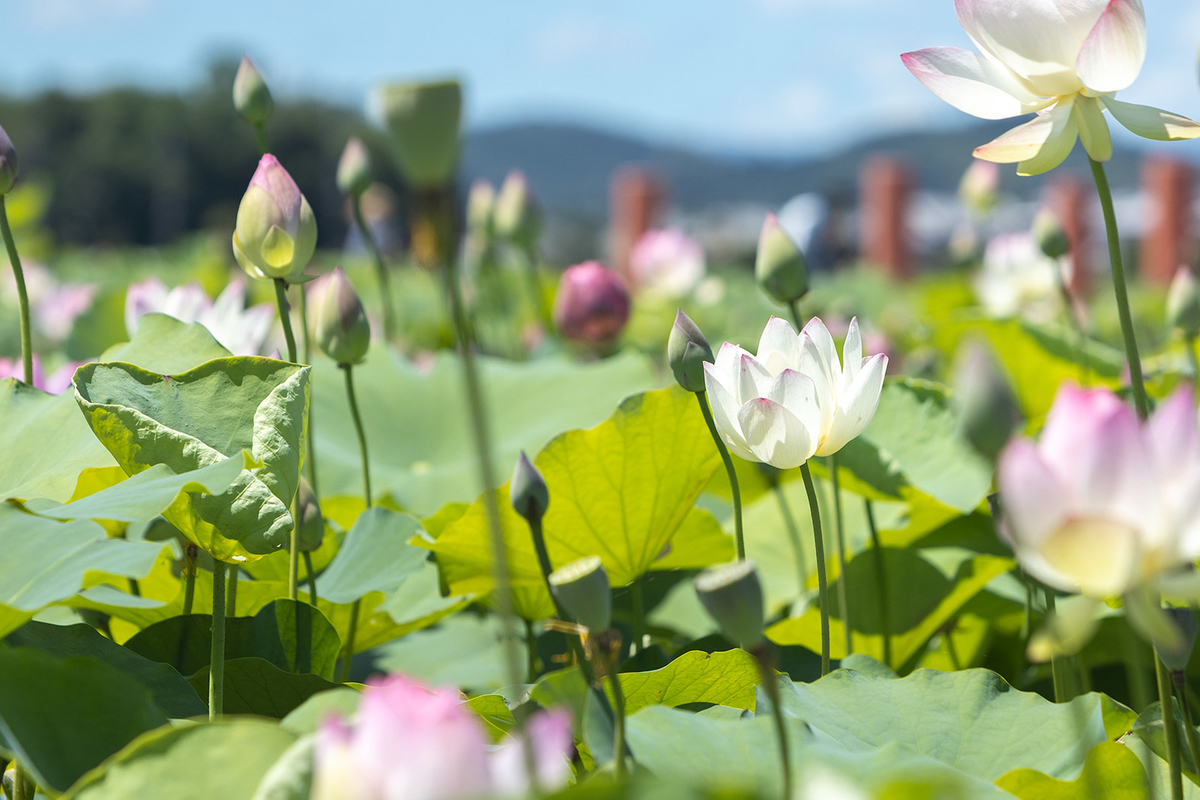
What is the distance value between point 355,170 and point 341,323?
19.1 inches

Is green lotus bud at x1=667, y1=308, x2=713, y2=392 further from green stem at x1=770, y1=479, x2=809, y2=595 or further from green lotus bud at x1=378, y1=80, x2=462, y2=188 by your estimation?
green stem at x1=770, y1=479, x2=809, y2=595

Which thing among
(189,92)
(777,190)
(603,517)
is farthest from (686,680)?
(189,92)

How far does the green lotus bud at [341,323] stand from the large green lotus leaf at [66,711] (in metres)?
0.36

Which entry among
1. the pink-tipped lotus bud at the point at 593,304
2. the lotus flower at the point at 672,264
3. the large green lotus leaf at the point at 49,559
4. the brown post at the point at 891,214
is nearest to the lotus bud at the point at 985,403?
the large green lotus leaf at the point at 49,559

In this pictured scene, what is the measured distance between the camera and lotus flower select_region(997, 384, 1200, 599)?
1.16 ft

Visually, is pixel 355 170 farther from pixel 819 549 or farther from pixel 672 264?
pixel 672 264

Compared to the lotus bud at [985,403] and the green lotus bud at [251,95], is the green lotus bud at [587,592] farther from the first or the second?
the green lotus bud at [251,95]

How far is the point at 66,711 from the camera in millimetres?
489

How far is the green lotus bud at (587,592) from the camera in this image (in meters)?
0.46

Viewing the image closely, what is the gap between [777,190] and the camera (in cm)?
1792

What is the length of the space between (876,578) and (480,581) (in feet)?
1.20

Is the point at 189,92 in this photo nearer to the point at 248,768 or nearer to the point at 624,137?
the point at 624,137

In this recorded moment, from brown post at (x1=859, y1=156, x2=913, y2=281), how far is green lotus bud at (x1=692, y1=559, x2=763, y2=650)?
7286mm

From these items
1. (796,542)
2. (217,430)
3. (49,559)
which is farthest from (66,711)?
(796,542)
